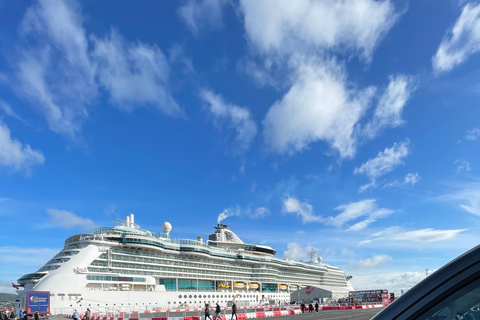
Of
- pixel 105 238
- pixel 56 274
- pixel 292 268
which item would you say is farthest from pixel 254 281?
pixel 56 274

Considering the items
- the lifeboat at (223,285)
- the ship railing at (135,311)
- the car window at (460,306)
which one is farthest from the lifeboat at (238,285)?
the car window at (460,306)

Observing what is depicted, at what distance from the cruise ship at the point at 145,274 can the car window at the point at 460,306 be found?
48.0 metres

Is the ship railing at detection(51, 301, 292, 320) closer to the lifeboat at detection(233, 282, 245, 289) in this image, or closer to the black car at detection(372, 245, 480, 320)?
the lifeboat at detection(233, 282, 245, 289)

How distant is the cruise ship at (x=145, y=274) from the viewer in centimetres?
4353

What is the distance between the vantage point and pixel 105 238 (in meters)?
51.8

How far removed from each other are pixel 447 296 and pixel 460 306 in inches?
4.8

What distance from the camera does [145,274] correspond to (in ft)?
174

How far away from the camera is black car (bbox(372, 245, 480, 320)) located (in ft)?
3.90

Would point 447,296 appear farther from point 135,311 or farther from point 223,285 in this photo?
point 223,285

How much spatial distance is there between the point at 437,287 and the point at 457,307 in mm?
140

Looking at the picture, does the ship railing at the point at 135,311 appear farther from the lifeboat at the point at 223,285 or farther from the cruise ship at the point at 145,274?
the lifeboat at the point at 223,285

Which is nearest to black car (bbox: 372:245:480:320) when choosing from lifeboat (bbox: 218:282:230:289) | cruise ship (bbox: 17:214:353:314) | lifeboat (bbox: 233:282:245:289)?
cruise ship (bbox: 17:214:353:314)

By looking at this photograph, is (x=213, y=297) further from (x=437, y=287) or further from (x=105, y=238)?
(x=437, y=287)

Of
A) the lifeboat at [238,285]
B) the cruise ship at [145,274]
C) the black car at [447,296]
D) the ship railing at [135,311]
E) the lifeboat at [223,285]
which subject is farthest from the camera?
the lifeboat at [238,285]
